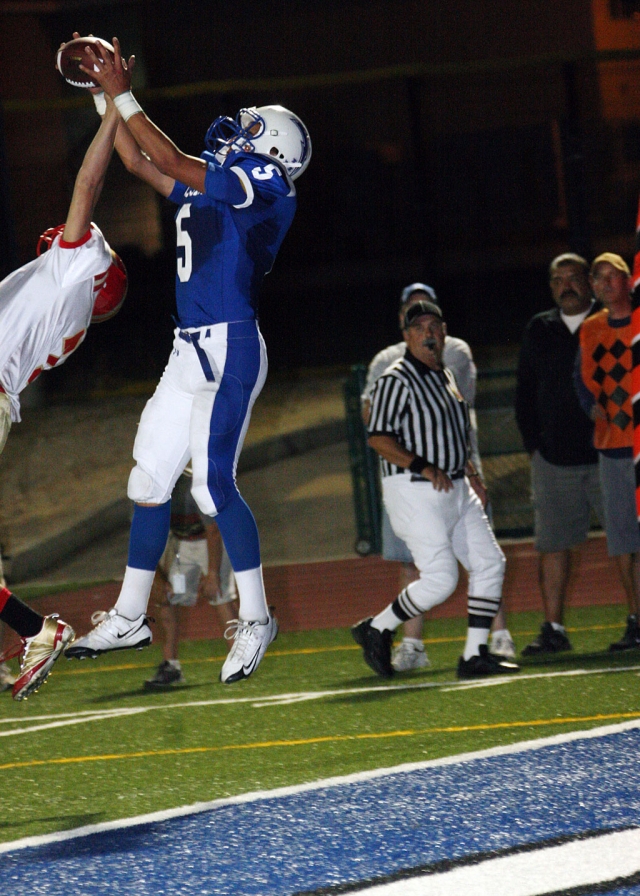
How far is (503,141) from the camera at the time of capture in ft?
58.3

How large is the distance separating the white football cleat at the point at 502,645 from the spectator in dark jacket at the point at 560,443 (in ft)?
0.45

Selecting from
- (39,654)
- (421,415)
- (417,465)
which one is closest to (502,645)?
(417,465)

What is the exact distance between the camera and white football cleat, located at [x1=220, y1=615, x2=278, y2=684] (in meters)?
4.87

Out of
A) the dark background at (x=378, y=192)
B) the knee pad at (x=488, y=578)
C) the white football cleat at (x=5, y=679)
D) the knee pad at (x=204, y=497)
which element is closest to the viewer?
the knee pad at (x=204, y=497)

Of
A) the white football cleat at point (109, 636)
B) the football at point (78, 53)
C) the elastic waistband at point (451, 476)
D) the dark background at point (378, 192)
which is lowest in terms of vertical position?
the white football cleat at point (109, 636)

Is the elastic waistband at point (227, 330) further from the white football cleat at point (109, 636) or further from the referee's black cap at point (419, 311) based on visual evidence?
the referee's black cap at point (419, 311)

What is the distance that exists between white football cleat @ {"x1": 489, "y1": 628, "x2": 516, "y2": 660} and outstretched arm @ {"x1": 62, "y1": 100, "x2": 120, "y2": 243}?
11.4 feet

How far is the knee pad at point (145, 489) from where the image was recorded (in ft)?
16.4

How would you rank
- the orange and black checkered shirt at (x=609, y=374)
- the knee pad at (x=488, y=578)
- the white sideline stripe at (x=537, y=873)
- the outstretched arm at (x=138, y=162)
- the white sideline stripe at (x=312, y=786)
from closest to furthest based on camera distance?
the white sideline stripe at (x=537, y=873) < the white sideline stripe at (x=312, y=786) < the outstretched arm at (x=138, y=162) < the knee pad at (x=488, y=578) < the orange and black checkered shirt at (x=609, y=374)

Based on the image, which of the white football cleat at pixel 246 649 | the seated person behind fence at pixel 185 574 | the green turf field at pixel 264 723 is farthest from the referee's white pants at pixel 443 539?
the white football cleat at pixel 246 649

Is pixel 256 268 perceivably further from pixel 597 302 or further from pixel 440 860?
pixel 597 302

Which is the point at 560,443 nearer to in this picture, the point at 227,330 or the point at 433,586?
the point at 433,586

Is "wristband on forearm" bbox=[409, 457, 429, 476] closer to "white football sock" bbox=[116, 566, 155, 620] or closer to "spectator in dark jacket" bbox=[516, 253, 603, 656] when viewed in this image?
"spectator in dark jacket" bbox=[516, 253, 603, 656]

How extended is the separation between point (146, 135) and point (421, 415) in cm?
262
